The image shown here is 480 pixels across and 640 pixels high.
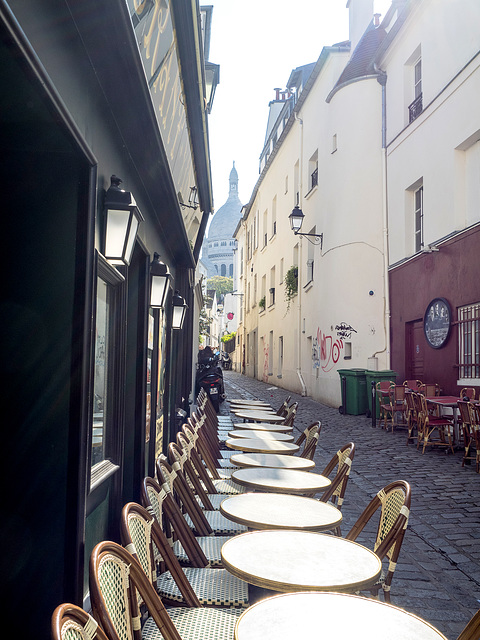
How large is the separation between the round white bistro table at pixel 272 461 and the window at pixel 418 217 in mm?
10152

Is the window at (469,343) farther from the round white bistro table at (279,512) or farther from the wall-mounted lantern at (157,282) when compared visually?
the round white bistro table at (279,512)

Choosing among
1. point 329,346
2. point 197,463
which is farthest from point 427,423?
point 329,346

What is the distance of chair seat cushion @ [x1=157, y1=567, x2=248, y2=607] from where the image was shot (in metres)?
2.78

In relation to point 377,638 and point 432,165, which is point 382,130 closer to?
point 432,165

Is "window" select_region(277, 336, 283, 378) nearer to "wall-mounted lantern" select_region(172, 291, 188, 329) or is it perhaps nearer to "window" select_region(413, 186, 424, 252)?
"window" select_region(413, 186, 424, 252)

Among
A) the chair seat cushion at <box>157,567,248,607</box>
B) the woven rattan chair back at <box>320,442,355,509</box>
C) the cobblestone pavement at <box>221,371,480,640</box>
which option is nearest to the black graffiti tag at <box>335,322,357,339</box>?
the cobblestone pavement at <box>221,371,480,640</box>

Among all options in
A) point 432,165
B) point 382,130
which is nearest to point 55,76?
point 432,165

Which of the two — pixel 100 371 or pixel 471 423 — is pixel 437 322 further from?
pixel 100 371

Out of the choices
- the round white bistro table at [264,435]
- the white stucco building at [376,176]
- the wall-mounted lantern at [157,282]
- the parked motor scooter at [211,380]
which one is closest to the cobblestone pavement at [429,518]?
the round white bistro table at [264,435]

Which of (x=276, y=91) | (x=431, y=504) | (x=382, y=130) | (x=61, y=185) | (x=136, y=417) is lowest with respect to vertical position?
(x=431, y=504)

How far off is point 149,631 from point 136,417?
2519mm

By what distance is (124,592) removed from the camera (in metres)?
2.06

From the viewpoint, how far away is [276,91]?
3278cm

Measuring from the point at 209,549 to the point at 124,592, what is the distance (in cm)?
146
